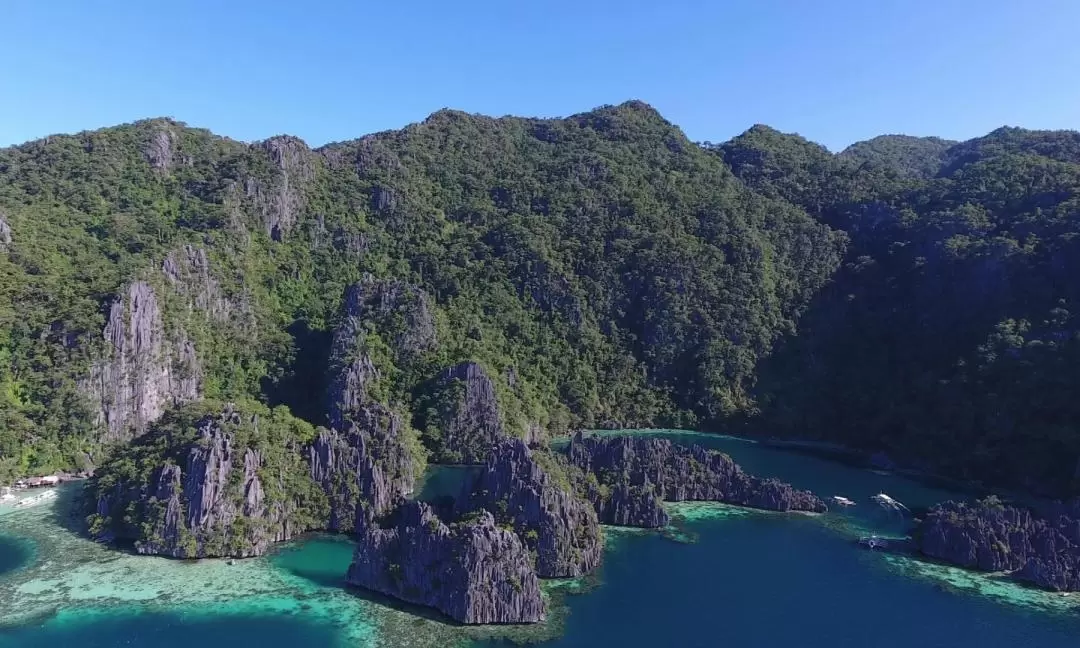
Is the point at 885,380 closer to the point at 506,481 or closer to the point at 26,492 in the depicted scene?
the point at 506,481

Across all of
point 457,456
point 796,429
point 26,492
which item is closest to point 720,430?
point 796,429

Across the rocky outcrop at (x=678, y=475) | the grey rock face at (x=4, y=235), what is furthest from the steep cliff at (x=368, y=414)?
the grey rock face at (x=4, y=235)

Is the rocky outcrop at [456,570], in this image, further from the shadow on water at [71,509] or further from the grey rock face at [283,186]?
the grey rock face at [283,186]

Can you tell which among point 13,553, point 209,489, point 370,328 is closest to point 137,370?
point 370,328

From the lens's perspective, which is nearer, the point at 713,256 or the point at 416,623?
the point at 416,623

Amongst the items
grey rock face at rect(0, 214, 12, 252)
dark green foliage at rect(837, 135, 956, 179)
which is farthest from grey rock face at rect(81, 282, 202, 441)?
dark green foliage at rect(837, 135, 956, 179)

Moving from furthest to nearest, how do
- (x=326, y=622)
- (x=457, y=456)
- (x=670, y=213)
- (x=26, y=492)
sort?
(x=670, y=213) < (x=457, y=456) < (x=26, y=492) < (x=326, y=622)

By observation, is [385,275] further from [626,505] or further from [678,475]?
[626,505]
